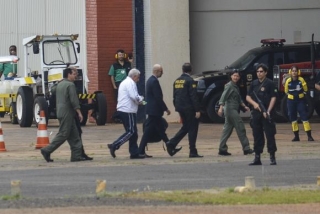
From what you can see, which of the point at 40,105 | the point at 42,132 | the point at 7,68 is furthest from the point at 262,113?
the point at 7,68

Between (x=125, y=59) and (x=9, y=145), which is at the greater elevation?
(x=125, y=59)

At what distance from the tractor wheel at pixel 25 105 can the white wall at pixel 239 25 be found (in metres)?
6.26

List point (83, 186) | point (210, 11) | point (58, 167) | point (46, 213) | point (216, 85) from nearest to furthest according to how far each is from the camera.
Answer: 1. point (46, 213)
2. point (83, 186)
3. point (58, 167)
4. point (216, 85)
5. point (210, 11)

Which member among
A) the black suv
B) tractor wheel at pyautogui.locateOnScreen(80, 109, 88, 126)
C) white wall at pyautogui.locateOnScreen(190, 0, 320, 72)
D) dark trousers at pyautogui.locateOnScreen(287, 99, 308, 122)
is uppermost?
white wall at pyautogui.locateOnScreen(190, 0, 320, 72)

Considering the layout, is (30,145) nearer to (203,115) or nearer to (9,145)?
(9,145)

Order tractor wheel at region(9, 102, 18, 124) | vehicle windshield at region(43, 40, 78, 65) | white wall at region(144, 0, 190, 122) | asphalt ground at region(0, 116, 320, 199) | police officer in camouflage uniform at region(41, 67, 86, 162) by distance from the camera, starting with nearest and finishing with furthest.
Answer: asphalt ground at region(0, 116, 320, 199) → police officer in camouflage uniform at region(41, 67, 86, 162) → vehicle windshield at region(43, 40, 78, 65) → tractor wheel at region(9, 102, 18, 124) → white wall at region(144, 0, 190, 122)

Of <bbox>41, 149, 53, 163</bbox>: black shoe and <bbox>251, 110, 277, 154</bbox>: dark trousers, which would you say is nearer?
<bbox>251, 110, 277, 154</bbox>: dark trousers

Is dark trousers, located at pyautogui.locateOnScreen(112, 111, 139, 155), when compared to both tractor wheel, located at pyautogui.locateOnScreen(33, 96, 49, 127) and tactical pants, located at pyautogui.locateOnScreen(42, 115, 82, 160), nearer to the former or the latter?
tactical pants, located at pyautogui.locateOnScreen(42, 115, 82, 160)

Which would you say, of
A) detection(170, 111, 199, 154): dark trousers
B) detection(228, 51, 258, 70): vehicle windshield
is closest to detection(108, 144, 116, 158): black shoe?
detection(170, 111, 199, 154): dark trousers

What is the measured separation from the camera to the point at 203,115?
2922 centimetres

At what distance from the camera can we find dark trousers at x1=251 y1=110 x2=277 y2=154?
674 inches

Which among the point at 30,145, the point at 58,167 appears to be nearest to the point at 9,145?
the point at 30,145

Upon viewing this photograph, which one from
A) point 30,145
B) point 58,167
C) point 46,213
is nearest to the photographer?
point 46,213

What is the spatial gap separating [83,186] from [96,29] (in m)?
15.4
